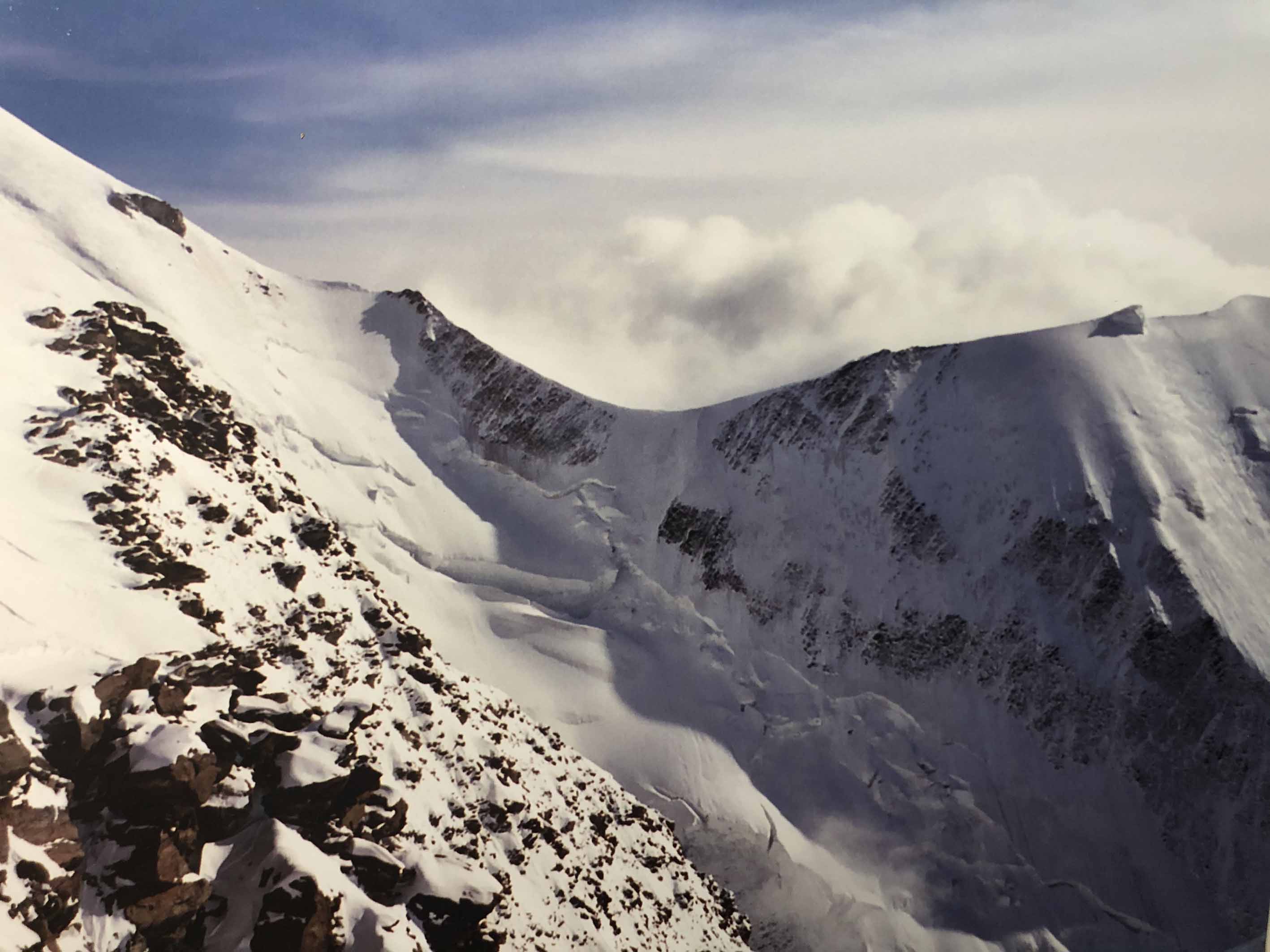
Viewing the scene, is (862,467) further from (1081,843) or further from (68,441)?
(68,441)

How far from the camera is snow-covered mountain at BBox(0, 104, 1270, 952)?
31.0 meters

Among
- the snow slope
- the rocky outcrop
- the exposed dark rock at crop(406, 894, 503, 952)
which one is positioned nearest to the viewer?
the snow slope

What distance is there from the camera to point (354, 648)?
1885 inches

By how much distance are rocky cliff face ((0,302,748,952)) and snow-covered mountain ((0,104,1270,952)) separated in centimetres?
18

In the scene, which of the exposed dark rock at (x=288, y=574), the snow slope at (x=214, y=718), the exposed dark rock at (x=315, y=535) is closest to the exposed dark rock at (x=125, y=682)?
the snow slope at (x=214, y=718)

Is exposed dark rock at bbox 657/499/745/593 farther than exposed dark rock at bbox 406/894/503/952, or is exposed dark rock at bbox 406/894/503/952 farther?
exposed dark rock at bbox 657/499/745/593

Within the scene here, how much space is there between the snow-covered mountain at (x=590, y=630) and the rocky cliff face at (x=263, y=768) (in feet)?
0.58

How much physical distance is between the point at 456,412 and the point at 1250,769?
86345mm

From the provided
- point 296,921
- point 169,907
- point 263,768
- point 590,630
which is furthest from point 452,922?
point 590,630

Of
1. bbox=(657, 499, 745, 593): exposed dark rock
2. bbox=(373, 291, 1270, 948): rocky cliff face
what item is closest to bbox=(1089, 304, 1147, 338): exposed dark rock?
bbox=(373, 291, 1270, 948): rocky cliff face

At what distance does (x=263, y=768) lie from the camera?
3216 centimetres

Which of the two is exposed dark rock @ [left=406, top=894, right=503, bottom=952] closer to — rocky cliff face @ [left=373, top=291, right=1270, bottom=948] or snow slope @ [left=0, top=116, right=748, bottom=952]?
snow slope @ [left=0, top=116, right=748, bottom=952]

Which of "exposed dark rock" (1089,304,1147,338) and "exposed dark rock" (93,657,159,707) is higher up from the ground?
"exposed dark rock" (1089,304,1147,338)

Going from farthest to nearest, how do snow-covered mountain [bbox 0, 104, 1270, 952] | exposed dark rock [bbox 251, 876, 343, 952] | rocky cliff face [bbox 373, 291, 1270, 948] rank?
rocky cliff face [bbox 373, 291, 1270, 948] < snow-covered mountain [bbox 0, 104, 1270, 952] < exposed dark rock [bbox 251, 876, 343, 952]
